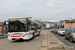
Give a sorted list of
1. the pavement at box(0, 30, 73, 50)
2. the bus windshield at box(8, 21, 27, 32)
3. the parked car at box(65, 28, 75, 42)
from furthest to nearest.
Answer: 1. the bus windshield at box(8, 21, 27, 32)
2. the parked car at box(65, 28, 75, 42)
3. the pavement at box(0, 30, 73, 50)

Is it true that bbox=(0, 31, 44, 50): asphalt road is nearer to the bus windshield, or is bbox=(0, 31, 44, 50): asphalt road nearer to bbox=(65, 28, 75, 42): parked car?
the bus windshield

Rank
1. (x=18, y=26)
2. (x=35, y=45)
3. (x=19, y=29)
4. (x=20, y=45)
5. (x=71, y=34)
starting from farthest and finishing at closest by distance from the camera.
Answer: (x=18, y=26) → (x=19, y=29) → (x=71, y=34) → (x=20, y=45) → (x=35, y=45)

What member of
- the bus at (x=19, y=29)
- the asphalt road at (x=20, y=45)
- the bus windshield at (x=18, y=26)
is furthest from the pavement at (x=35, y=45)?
the bus windshield at (x=18, y=26)

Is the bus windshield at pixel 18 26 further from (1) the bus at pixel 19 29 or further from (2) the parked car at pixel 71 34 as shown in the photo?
(2) the parked car at pixel 71 34

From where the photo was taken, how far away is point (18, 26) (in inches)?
487

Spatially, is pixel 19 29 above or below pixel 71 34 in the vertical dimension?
above

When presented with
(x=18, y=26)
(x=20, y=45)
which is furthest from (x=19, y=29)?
(x=20, y=45)

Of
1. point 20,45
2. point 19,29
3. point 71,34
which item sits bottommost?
point 20,45

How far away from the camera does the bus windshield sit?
12172 mm

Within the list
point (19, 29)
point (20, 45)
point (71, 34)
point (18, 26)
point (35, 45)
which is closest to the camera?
point (35, 45)

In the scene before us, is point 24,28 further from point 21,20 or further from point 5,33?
point 5,33

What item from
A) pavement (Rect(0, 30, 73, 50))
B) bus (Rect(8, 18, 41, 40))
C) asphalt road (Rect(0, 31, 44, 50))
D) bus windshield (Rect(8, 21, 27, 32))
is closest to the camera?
pavement (Rect(0, 30, 73, 50))

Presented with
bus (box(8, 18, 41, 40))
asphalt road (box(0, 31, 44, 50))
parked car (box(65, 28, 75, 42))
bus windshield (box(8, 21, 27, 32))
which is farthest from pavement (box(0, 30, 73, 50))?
bus windshield (box(8, 21, 27, 32))

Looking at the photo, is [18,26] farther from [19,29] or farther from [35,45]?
[35,45]
